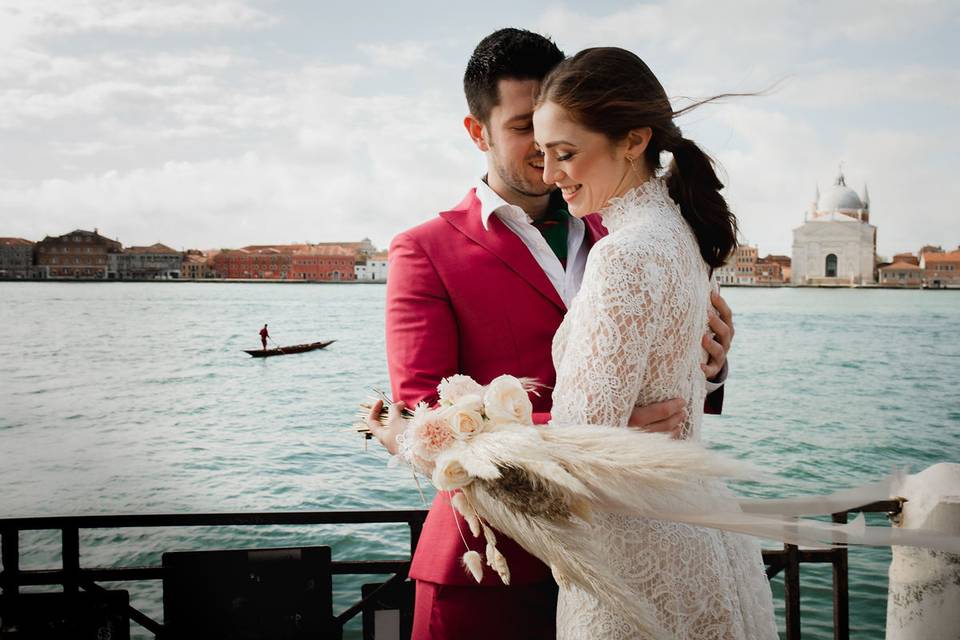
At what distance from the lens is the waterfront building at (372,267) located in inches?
3216

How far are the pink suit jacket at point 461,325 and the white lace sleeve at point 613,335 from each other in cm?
35

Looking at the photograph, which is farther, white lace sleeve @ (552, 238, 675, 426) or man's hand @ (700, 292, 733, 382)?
man's hand @ (700, 292, 733, 382)

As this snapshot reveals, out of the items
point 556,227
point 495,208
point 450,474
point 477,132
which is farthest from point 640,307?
point 477,132

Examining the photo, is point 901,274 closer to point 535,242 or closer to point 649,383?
point 535,242

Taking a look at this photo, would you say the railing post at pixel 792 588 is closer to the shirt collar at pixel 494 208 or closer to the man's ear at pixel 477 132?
the shirt collar at pixel 494 208

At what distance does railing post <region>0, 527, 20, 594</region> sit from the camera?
2154mm

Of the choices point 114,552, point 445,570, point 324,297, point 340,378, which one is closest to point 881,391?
point 340,378

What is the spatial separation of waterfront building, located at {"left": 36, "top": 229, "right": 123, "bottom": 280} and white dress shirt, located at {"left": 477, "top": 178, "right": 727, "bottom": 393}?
78.6 meters

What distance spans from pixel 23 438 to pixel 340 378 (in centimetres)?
1329

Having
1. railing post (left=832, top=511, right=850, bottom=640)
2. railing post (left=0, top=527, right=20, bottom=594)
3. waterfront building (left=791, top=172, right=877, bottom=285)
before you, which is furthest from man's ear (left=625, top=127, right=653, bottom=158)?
waterfront building (left=791, top=172, right=877, bottom=285)

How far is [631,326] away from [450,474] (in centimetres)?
35

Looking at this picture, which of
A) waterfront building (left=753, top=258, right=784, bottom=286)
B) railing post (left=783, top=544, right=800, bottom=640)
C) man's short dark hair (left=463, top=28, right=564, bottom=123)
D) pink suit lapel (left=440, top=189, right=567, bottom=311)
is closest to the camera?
pink suit lapel (left=440, top=189, right=567, bottom=311)

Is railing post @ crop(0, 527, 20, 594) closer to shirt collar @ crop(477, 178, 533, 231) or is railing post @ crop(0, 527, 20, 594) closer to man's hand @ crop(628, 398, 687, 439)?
shirt collar @ crop(477, 178, 533, 231)

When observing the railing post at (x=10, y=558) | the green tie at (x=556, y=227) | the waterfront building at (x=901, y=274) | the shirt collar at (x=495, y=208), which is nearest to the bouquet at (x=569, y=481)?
the shirt collar at (x=495, y=208)
